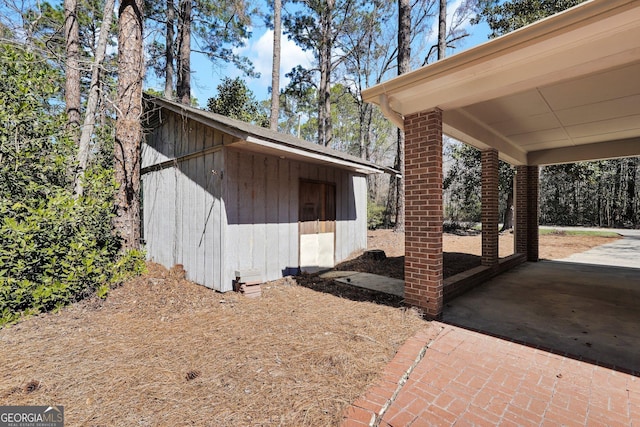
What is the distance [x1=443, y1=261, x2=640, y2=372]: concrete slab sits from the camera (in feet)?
9.58

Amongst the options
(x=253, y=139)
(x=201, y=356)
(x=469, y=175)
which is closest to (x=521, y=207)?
(x=253, y=139)

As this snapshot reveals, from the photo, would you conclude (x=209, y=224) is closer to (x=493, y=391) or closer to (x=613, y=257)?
(x=493, y=391)

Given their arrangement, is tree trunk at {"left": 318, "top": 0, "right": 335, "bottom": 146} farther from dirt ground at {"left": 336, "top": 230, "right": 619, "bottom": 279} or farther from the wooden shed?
the wooden shed

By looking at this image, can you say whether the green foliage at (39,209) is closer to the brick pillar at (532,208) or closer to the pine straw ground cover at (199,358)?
the pine straw ground cover at (199,358)

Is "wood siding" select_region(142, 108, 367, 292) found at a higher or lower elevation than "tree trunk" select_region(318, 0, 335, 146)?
lower

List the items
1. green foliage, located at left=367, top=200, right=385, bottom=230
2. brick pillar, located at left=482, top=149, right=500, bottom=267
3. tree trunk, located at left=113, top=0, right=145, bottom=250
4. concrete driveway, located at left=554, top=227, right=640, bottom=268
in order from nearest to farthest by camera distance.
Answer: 1. tree trunk, located at left=113, top=0, right=145, bottom=250
2. brick pillar, located at left=482, top=149, right=500, bottom=267
3. concrete driveway, located at left=554, top=227, right=640, bottom=268
4. green foliage, located at left=367, top=200, right=385, bottom=230

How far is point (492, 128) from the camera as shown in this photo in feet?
17.6

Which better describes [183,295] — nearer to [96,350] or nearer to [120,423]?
[96,350]

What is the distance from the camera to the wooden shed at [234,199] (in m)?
4.97

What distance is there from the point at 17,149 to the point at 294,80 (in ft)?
48.6

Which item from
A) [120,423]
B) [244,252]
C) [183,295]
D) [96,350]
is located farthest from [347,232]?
[120,423]

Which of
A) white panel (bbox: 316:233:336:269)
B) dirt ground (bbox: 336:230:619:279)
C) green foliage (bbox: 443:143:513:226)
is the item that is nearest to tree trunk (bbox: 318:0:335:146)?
dirt ground (bbox: 336:230:619:279)

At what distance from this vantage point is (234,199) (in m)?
5.07

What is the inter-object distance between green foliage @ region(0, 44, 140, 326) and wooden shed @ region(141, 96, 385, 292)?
1.41m
